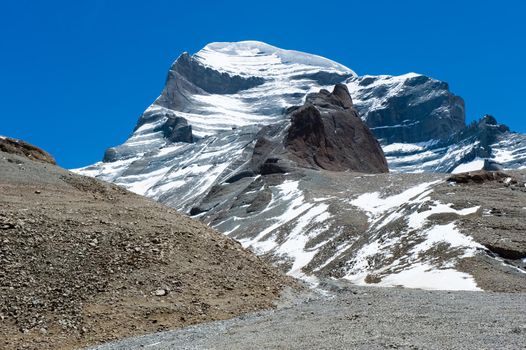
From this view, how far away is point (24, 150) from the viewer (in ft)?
172

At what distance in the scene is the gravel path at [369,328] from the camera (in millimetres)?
22906

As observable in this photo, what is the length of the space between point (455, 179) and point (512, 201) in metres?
18.6

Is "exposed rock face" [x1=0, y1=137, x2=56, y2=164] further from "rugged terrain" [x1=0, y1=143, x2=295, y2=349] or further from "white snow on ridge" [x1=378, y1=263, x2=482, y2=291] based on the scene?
"white snow on ridge" [x1=378, y1=263, x2=482, y2=291]

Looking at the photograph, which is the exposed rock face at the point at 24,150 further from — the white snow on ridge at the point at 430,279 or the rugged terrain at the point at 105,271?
the white snow on ridge at the point at 430,279

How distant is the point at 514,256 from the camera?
6775 cm

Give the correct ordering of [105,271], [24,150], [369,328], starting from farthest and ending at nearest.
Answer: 1. [24,150]
2. [105,271]
3. [369,328]

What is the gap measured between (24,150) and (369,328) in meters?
36.1

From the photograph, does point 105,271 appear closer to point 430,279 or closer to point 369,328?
point 369,328

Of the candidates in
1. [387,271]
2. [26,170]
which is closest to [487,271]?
[387,271]

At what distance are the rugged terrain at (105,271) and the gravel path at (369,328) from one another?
188 centimetres

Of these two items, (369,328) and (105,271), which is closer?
(369,328)

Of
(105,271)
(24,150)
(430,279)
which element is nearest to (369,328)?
(105,271)

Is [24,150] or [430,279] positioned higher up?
[24,150]

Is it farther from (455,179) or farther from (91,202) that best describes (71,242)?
(455,179)
